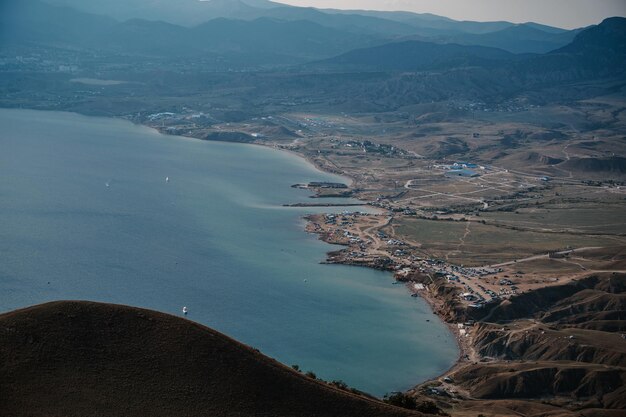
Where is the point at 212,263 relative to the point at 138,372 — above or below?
below

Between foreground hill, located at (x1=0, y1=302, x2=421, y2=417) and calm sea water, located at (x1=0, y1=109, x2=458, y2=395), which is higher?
foreground hill, located at (x1=0, y1=302, x2=421, y2=417)

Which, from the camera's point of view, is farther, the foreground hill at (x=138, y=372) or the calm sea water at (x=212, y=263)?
the calm sea water at (x=212, y=263)

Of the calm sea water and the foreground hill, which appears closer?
the foreground hill

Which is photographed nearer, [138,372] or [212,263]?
[138,372]

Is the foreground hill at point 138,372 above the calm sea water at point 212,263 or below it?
above
